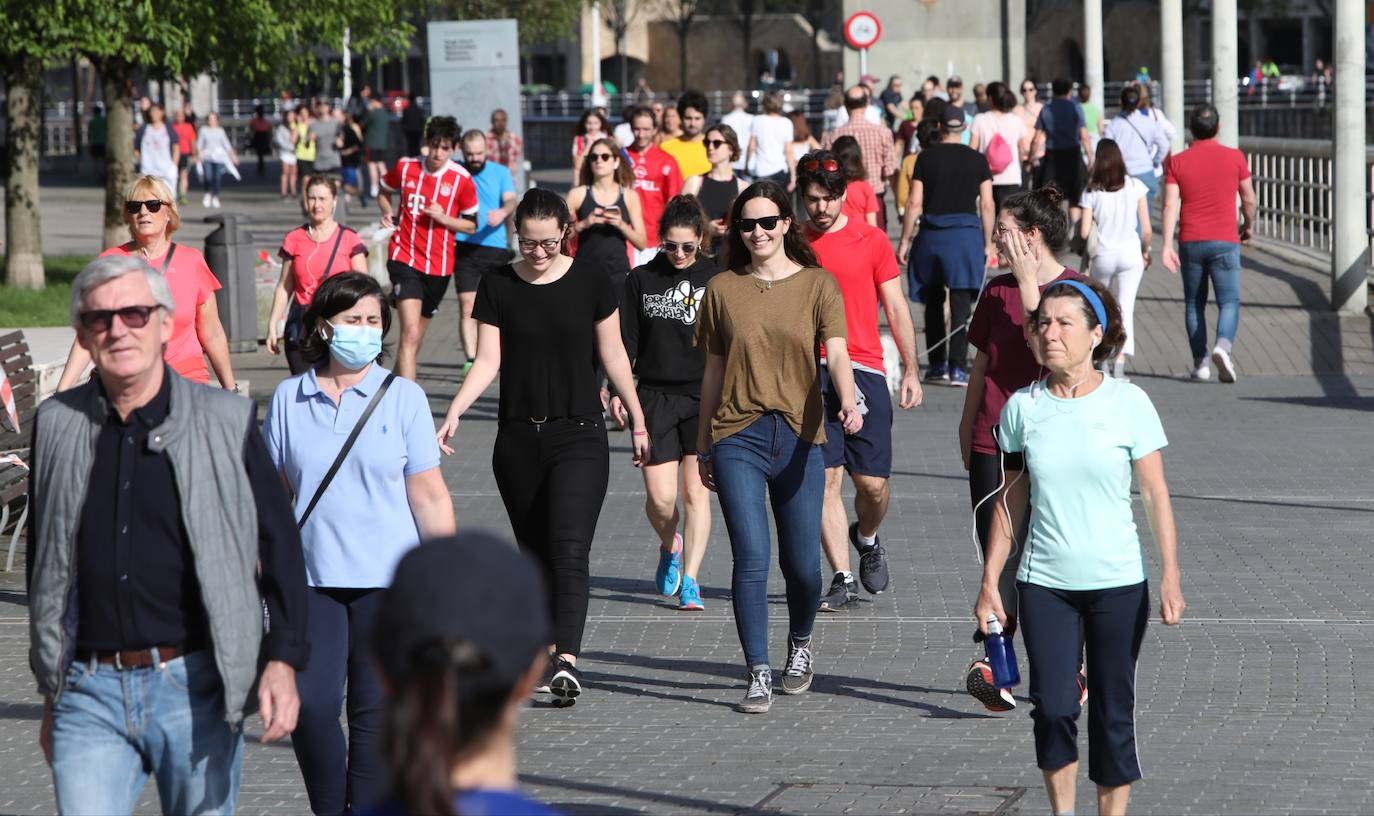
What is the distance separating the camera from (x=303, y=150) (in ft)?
128

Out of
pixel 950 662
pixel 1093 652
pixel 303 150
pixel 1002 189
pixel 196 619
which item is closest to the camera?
pixel 196 619

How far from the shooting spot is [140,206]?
7.84 m

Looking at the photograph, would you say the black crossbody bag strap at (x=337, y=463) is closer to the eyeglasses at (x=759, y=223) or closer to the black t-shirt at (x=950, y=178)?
the eyeglasses at (x=759, y=223)

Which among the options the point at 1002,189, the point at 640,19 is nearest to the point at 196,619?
the point at 1002,189

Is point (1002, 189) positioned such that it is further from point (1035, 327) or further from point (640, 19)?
point (640, 19)

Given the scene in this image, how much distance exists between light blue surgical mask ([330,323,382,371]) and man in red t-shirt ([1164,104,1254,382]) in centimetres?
1021

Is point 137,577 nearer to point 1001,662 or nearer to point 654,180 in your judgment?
point 1001,662

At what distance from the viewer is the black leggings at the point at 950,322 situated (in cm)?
1476

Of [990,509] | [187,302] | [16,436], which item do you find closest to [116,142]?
[16,436]

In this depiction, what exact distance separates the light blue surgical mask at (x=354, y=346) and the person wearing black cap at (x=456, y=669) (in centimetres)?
283

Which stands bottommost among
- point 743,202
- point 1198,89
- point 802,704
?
point 802,704

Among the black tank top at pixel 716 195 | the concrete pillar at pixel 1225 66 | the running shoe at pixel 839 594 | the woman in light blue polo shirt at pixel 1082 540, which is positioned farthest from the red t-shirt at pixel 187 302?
the concrete pillar at pixel 1225 66

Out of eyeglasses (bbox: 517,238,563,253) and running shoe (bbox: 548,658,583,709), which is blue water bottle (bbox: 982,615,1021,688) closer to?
running shoe (bbox: 548,658,583,709)

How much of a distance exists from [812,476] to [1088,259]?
7.97 m
